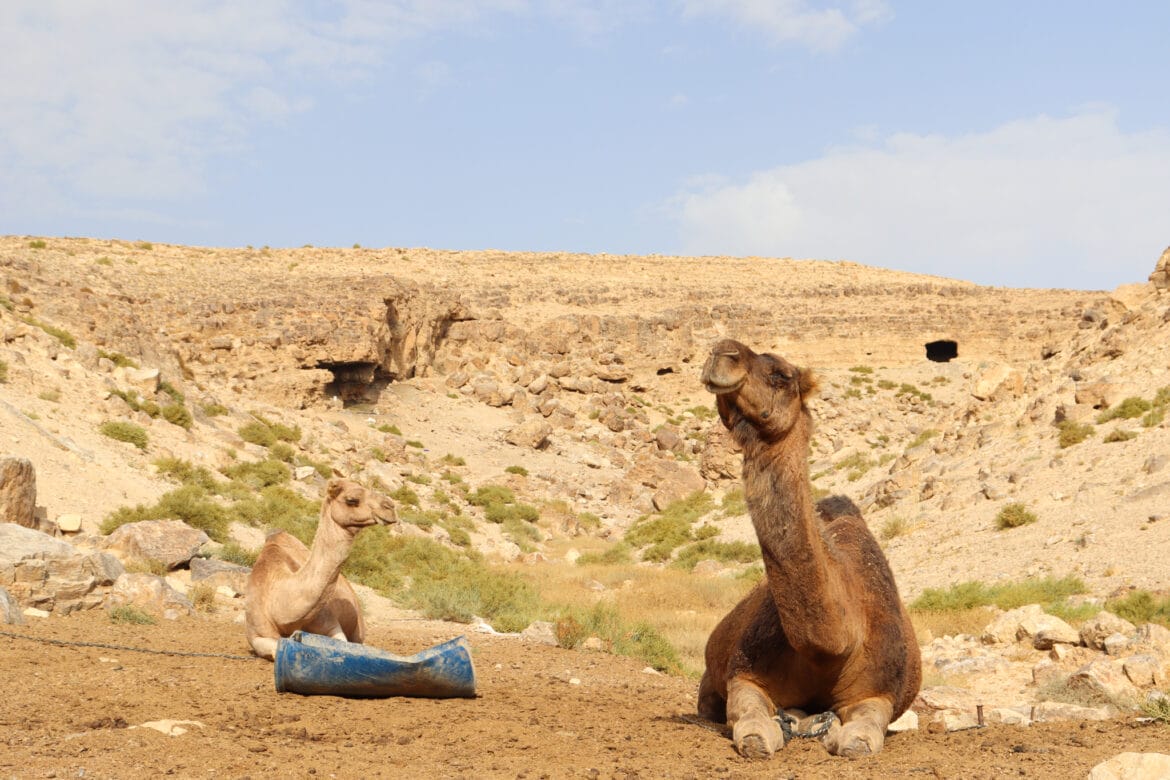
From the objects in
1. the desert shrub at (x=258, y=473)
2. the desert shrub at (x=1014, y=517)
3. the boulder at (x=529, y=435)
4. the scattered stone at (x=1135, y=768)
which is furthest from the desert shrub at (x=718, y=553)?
the scattered stone at (x=1135, y=768)

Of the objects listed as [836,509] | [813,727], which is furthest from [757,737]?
[836,509]

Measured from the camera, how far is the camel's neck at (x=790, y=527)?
5.09 meters

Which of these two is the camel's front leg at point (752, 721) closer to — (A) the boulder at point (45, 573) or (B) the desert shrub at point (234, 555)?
(A) the boulder at point (45, 573)

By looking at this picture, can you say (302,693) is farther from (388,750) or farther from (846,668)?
(846,668)

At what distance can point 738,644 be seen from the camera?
6.34 metres

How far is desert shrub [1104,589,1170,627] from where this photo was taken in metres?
12.1

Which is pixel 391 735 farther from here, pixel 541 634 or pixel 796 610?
pixel 541 634

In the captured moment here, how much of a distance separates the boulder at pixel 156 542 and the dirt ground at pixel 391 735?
5735 mm

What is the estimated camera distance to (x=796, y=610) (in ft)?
17.4

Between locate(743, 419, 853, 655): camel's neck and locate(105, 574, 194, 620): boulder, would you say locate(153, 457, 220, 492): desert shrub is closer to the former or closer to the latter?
locate(105, 574, 194, 620): boulder

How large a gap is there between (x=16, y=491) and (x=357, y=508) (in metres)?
7.93

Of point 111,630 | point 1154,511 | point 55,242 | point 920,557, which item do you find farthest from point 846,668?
point 55,242

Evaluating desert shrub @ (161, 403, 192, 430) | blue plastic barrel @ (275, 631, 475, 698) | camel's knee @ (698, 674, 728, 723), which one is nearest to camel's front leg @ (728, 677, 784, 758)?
camel's knee @ (698, 674, 728, 723)

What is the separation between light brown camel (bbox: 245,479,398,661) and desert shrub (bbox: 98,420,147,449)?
14.1 metres
